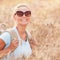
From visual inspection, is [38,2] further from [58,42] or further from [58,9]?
[58,42]

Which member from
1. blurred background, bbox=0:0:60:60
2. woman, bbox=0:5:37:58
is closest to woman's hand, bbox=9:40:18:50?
woman, bbox=0:5:37:58

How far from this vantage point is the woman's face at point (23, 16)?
2.24m

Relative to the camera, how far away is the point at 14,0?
2.30m

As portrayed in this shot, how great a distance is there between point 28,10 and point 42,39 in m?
0.28

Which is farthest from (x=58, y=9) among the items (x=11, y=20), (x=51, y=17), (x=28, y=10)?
(x=11, y=20)

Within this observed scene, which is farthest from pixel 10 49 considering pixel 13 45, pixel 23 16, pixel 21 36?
pixel 23 16

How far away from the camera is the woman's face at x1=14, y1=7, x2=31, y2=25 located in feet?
7.34

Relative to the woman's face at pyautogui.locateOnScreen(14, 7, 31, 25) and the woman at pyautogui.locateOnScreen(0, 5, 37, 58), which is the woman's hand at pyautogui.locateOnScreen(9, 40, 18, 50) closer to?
the woman at pyautogui.locateOnScreen(0, 5, 37, 58)

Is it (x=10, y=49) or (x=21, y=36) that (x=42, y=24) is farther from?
(x=10, y=49)

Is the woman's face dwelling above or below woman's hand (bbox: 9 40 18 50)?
above

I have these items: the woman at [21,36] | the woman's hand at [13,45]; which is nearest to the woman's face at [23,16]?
the woman at [21,36]

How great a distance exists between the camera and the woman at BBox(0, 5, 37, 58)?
221cm

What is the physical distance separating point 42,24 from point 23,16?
0.18m

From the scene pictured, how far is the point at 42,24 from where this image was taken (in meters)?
2.29
